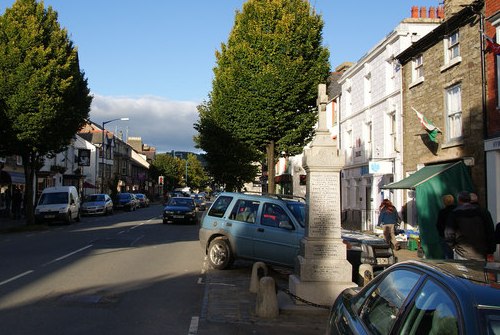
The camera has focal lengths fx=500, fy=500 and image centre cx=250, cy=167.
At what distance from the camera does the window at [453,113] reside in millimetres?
15695

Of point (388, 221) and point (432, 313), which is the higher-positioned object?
point (432, 313)

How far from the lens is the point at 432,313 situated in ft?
8.95

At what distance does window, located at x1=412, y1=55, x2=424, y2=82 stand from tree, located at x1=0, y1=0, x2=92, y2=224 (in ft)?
48.7

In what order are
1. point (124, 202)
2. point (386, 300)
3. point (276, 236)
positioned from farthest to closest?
point (124, 202) < point (276, 236) < point (386, 300)

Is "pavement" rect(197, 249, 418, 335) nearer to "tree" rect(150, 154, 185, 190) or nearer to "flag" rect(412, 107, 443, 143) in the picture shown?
"flag" rect(412, 107, 443, 143)

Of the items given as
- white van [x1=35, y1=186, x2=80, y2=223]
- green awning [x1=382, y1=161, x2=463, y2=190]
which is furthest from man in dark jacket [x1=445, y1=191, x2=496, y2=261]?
white van [x1=35, y1=186, x2=80, y2=223]

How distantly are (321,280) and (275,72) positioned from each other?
14.5m

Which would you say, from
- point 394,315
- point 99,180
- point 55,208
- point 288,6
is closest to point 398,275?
point 394,315

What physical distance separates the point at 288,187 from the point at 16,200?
22952mm

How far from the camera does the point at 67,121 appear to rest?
24016 millimetres

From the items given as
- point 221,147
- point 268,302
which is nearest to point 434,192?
point 268,302

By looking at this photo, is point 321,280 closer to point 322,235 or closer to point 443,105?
point 322,235

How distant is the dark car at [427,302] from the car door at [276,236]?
21.5 feet

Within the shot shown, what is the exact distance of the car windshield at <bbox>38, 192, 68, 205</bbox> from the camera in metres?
27.7
